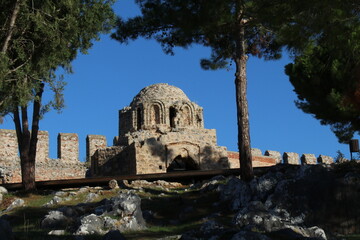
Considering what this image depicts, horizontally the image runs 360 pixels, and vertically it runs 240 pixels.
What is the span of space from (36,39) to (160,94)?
14947 millimetres

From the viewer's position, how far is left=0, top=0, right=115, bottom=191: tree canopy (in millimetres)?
14766

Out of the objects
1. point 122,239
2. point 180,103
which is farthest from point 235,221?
point 180,103

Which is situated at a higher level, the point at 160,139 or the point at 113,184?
the point at 160,139

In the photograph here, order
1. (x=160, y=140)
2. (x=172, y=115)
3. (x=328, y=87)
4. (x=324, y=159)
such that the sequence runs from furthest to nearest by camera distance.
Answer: (x=324, y=159) → (x=172, y=115) → (x=160, y=140) → (x=328, y=87)

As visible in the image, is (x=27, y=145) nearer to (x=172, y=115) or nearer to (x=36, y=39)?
(x=36, y=39)

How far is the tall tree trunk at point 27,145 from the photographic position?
718 inches

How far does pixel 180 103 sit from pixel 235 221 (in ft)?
64.7

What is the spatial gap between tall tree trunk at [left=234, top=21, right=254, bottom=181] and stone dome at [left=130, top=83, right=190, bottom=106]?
1368cm

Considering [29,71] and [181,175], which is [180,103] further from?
[29,71]

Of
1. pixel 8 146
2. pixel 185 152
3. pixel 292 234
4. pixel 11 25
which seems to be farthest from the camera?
pixel 8 146

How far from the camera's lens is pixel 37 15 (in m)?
14.5

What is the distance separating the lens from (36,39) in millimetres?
15820

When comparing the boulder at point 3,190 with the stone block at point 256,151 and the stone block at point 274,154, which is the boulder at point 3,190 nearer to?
the stone block at point 256,151

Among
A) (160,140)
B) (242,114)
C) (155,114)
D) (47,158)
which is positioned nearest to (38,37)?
(242,114)
